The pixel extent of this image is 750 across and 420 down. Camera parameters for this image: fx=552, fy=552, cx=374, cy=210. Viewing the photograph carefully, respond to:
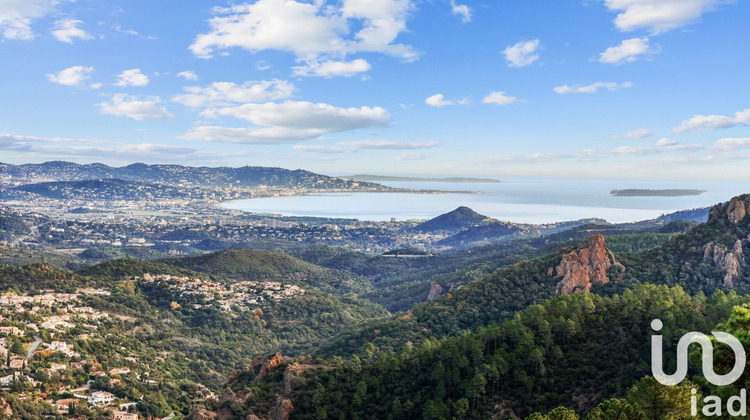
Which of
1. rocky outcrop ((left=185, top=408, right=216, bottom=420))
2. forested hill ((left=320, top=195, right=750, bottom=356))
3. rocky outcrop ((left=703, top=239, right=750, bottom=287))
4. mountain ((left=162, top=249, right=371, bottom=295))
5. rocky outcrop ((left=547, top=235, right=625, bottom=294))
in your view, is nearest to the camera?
rocky outcrop ((left=185, top=408, right=216, bottom=420))

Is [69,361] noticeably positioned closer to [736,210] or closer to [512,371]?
[512,371]

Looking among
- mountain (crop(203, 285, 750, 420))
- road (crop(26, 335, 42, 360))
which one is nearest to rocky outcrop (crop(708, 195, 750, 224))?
mountain (crop(203, 285, 750, 420))

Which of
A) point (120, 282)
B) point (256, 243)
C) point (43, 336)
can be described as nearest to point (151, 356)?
point (43, 336)

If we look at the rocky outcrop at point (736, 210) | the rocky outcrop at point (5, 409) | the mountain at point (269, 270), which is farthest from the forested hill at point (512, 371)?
the mountain at point (269, 270)

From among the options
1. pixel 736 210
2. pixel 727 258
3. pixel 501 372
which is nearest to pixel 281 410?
pixel 501 372

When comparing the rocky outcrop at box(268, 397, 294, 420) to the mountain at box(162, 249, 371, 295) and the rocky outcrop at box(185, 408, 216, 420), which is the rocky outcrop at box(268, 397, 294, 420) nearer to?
the rocky outcrop at box(185, 408, 216, 420)

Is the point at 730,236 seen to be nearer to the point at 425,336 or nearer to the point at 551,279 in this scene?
the point at 551,279
